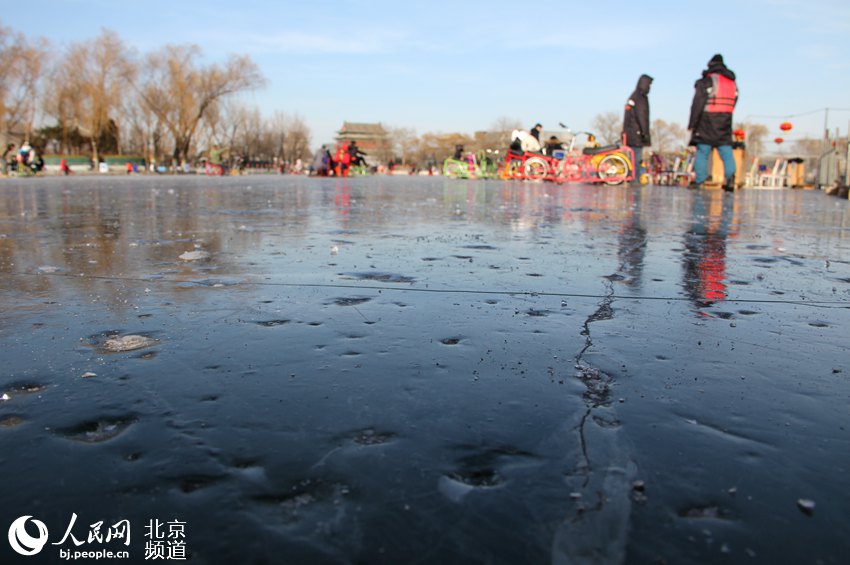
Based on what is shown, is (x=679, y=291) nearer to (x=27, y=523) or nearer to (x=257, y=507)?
(x=257, y=507)

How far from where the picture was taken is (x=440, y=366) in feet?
8.39

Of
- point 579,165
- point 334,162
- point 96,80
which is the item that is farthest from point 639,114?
point 96,80

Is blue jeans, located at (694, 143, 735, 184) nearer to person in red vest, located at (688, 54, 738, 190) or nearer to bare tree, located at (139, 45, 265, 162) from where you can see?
person in red vest, located at (688, 54, 738, 190)

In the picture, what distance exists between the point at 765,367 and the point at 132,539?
7.38 ft

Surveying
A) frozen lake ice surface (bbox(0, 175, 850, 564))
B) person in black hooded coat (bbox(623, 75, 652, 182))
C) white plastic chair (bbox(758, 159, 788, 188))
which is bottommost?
frozen lake ice surface (bbox(0, 175, 850, 564))

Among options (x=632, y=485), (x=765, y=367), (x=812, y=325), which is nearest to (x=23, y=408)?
(x=632, y=485)

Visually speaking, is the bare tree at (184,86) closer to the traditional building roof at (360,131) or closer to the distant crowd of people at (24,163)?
the distant crowd of people at (24,163)

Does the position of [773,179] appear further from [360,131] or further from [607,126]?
[360,131]

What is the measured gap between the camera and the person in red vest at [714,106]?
57.1 feet

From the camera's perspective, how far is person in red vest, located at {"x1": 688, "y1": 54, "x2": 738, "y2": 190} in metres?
17.4

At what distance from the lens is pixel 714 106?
1748cm

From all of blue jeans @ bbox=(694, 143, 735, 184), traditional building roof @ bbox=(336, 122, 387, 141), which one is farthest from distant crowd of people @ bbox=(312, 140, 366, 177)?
traditional building roof @ bbox=(336, 122, 387, 141)

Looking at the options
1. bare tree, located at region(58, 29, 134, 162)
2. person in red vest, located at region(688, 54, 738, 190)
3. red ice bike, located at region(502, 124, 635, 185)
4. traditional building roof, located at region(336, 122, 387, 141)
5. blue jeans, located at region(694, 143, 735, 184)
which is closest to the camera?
person in red vest, located at region(688, 54, 738, 190)

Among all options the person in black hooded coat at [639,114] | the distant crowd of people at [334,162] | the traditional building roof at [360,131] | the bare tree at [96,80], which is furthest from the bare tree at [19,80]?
the traditional building roof at [360,131]
